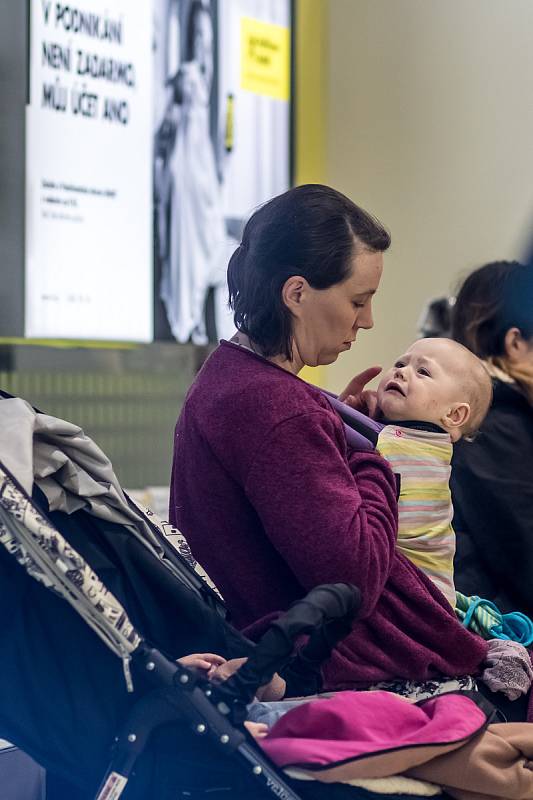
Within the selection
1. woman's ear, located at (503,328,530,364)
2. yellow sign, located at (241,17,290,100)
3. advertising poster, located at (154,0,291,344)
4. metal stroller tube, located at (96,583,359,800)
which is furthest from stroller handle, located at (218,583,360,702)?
yellow sign, located at (241,17,290,100)

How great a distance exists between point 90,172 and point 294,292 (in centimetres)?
258

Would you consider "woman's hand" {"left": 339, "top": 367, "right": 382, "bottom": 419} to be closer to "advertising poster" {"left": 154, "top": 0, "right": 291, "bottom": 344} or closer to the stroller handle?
the stroller handle

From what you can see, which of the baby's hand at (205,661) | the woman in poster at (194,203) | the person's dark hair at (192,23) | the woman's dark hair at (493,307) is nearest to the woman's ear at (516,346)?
the woman's dark hair at (493,307)

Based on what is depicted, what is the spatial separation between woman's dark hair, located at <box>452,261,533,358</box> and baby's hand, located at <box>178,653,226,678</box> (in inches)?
45.9

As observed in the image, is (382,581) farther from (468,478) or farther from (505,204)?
(505,204)

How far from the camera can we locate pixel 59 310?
3.91m

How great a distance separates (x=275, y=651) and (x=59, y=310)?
287 centimetres

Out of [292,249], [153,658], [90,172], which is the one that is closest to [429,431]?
[292,249]

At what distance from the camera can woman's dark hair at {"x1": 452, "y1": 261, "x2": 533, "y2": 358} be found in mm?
2336

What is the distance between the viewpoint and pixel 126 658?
1.23 metres

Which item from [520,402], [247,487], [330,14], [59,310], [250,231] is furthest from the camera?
[330,14]

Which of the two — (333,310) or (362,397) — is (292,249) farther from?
(362,397)

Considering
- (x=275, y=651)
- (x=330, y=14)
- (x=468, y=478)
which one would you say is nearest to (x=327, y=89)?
(x=330, y=14)

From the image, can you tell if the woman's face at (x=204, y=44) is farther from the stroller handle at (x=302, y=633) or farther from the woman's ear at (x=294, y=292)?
the stroller handle at (x=302, y=633)
